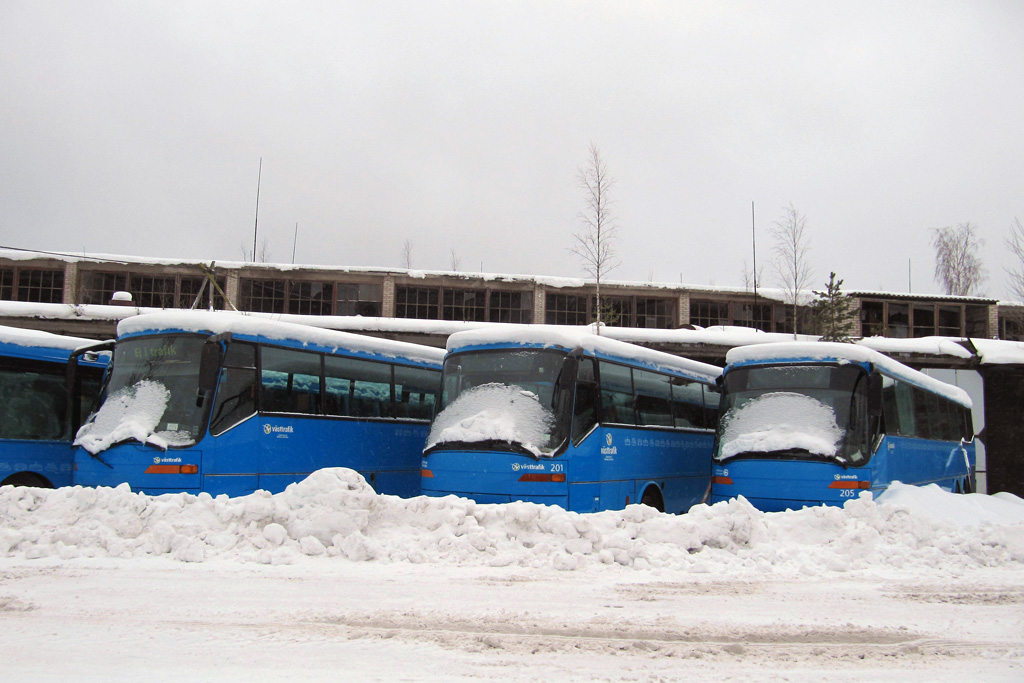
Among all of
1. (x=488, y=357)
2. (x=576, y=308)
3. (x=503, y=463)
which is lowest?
(x=503, y=463)

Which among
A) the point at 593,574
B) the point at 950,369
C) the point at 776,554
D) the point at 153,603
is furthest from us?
the point at 950,369

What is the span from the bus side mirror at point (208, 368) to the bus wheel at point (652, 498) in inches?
263

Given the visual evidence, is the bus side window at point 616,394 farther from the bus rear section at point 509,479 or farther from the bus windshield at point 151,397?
the bus windshield at point 151,397

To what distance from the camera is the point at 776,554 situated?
30.3ft

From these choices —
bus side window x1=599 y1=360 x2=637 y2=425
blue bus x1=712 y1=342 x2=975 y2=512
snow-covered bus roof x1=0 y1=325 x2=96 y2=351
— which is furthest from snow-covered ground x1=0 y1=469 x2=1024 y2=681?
snow-covered bus roof x1=0 y1=325 x2=96 y2=351

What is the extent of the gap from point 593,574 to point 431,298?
1067 inches

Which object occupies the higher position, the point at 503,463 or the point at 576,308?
the point at 576,308

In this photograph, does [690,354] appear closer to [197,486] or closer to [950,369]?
[950,369]

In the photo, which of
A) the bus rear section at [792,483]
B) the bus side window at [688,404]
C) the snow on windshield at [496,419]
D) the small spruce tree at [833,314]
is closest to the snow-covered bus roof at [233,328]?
the snow on windshield at [496,419]

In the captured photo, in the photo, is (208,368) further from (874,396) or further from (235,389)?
(874,396)

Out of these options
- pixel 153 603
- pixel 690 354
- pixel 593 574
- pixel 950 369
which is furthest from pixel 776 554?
pixel 950 369

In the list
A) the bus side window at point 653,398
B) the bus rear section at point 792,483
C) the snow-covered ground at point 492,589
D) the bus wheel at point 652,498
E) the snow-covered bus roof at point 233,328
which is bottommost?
the snow-covered ground at point 492,589

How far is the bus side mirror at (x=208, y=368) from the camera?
10609 millimetres

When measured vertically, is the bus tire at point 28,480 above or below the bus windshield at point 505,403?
below
